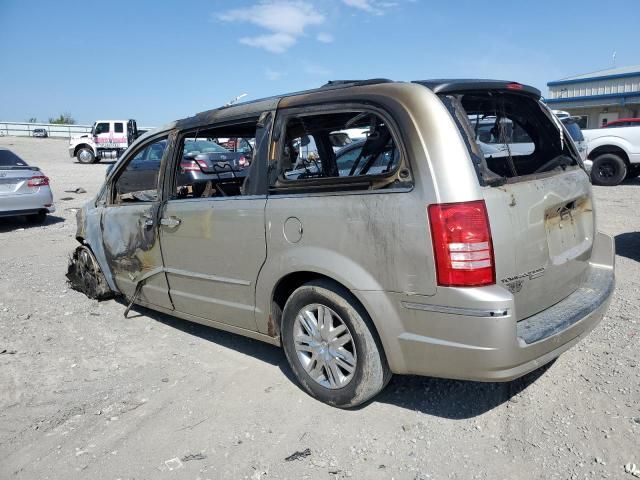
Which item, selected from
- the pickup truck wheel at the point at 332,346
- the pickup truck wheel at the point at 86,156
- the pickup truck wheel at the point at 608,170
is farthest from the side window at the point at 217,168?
the pickup truck wheel at the point at 86,156

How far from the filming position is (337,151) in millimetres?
3875

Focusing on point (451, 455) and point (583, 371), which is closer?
point (451, 455)

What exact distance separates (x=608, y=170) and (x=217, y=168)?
1197 cm

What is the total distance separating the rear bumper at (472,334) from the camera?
2.50 m

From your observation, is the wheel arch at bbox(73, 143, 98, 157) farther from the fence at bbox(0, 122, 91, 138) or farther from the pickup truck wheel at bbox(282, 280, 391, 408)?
the pickup truck wheel at bbox(282, 280, 391, 408)

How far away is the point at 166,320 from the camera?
492cm

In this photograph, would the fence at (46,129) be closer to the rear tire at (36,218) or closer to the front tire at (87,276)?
the rear tire at (36,218)

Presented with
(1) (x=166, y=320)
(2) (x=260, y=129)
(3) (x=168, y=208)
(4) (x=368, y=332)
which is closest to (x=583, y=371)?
(4) (x=368, y=332)

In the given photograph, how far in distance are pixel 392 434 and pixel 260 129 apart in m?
2.03

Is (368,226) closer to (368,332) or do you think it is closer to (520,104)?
(368,332)

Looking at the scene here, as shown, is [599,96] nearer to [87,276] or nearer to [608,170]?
[608,170]

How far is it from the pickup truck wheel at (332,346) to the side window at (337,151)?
665mm

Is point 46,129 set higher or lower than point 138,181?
higher

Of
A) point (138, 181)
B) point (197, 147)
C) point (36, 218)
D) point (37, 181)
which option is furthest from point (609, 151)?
point (36, 218)
